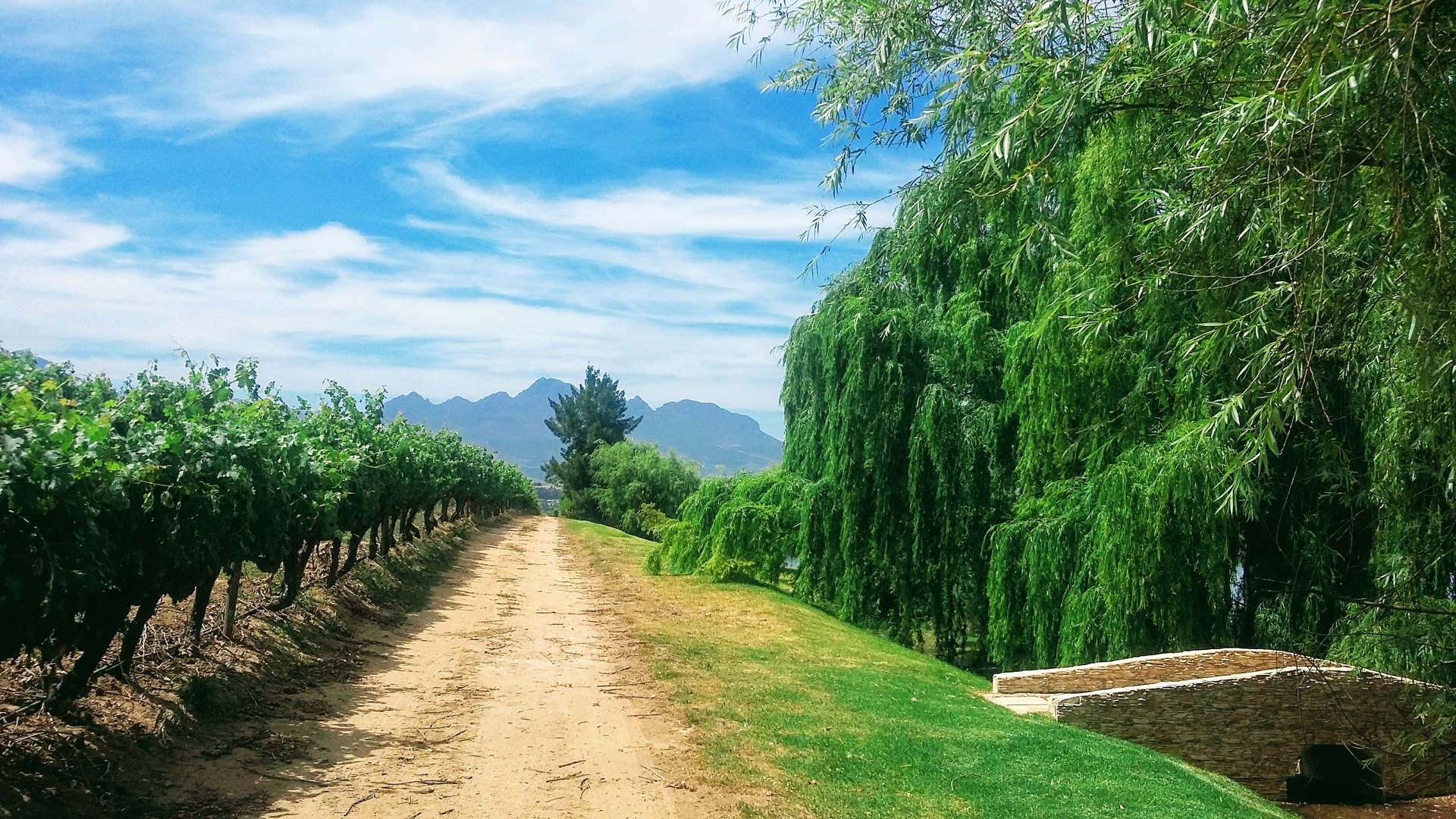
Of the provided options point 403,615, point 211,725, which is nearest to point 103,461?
point 211,725

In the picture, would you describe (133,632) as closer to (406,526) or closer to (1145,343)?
(1145,343)

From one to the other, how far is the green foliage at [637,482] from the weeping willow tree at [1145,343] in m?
38.3

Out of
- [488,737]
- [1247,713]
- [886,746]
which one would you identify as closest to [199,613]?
[488,737]

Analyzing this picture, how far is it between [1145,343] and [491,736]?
8695mm

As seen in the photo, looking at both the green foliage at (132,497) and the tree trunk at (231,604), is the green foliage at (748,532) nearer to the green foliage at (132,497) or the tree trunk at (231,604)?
the green foliage at (132,497)

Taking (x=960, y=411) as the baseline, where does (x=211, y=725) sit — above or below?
below

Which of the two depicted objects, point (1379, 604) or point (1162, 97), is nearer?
point (1379, 604)

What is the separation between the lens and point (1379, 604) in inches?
142

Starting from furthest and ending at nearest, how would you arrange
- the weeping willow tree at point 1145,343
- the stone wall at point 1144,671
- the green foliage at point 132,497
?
the stone wall at point 1144,671 < the green foliage at point 132,497 < the weeping willow tree at point 1145,343

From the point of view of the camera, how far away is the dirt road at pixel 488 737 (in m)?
5.37

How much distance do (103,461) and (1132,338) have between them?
10394mm

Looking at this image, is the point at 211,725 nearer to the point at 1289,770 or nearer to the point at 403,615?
the point at 403,615

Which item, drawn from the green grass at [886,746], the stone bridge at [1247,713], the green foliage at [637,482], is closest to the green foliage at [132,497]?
the green grass at [886,746]

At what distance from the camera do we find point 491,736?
687cm
